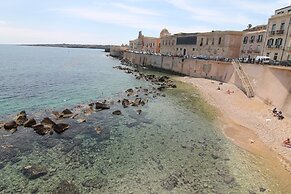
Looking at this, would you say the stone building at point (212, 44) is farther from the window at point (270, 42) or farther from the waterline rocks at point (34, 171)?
the waterline rocks at point (34, 171)

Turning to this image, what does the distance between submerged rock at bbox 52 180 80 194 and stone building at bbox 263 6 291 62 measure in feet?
133

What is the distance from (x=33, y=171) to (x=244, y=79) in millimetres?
35573

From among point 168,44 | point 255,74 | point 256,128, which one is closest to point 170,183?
point 256,128

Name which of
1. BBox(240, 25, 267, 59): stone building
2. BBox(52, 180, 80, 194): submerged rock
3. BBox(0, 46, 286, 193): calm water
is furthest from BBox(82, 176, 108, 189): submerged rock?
BBox(240, 25, 267, 59): stone building

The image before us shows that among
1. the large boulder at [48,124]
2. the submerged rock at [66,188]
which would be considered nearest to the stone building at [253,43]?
the large boulder at [48,124]

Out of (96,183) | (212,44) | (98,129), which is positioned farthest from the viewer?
(212,44)

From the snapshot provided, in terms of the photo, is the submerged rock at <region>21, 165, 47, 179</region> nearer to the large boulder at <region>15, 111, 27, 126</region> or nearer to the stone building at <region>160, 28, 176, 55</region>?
the large boulder at <region>15, 111, 27, 126</region>

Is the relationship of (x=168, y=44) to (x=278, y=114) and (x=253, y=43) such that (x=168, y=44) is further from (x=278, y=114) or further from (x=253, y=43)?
(x=278, y=114)

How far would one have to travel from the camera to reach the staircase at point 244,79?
35688mm

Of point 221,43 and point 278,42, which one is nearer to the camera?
point 278,42

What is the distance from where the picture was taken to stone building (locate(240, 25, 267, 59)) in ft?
159

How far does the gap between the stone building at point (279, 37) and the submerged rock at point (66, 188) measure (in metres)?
40.5

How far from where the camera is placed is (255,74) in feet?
120

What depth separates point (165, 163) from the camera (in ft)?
54.9
